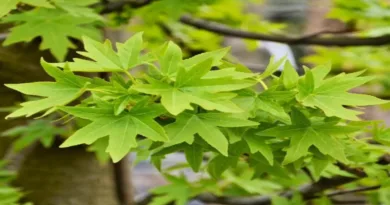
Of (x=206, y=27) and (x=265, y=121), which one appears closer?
(x=265, y=121)

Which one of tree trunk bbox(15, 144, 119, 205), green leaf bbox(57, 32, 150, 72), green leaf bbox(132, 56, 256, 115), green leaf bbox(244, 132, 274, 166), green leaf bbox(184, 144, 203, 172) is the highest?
green leaf bbox(57, 32, 150, 72)

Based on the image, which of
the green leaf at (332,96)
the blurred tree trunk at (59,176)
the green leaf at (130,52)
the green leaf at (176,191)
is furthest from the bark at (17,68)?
the green leaf at (332,96)

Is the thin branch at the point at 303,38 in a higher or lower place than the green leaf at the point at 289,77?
lower

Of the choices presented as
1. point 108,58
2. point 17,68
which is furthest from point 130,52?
point 17,68

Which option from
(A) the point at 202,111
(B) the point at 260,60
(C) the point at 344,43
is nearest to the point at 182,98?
(A) the point at 202,111

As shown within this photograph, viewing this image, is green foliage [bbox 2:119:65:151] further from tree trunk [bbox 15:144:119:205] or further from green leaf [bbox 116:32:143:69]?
green leaf [bbox 116:32:143:69]

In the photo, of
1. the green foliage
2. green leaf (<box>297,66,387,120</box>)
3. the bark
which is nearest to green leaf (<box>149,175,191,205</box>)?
the green foliage

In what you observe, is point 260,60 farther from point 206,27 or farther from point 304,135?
point 304,135

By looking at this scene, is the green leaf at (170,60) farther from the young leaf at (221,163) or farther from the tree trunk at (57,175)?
the tree trunk at (57,175)
